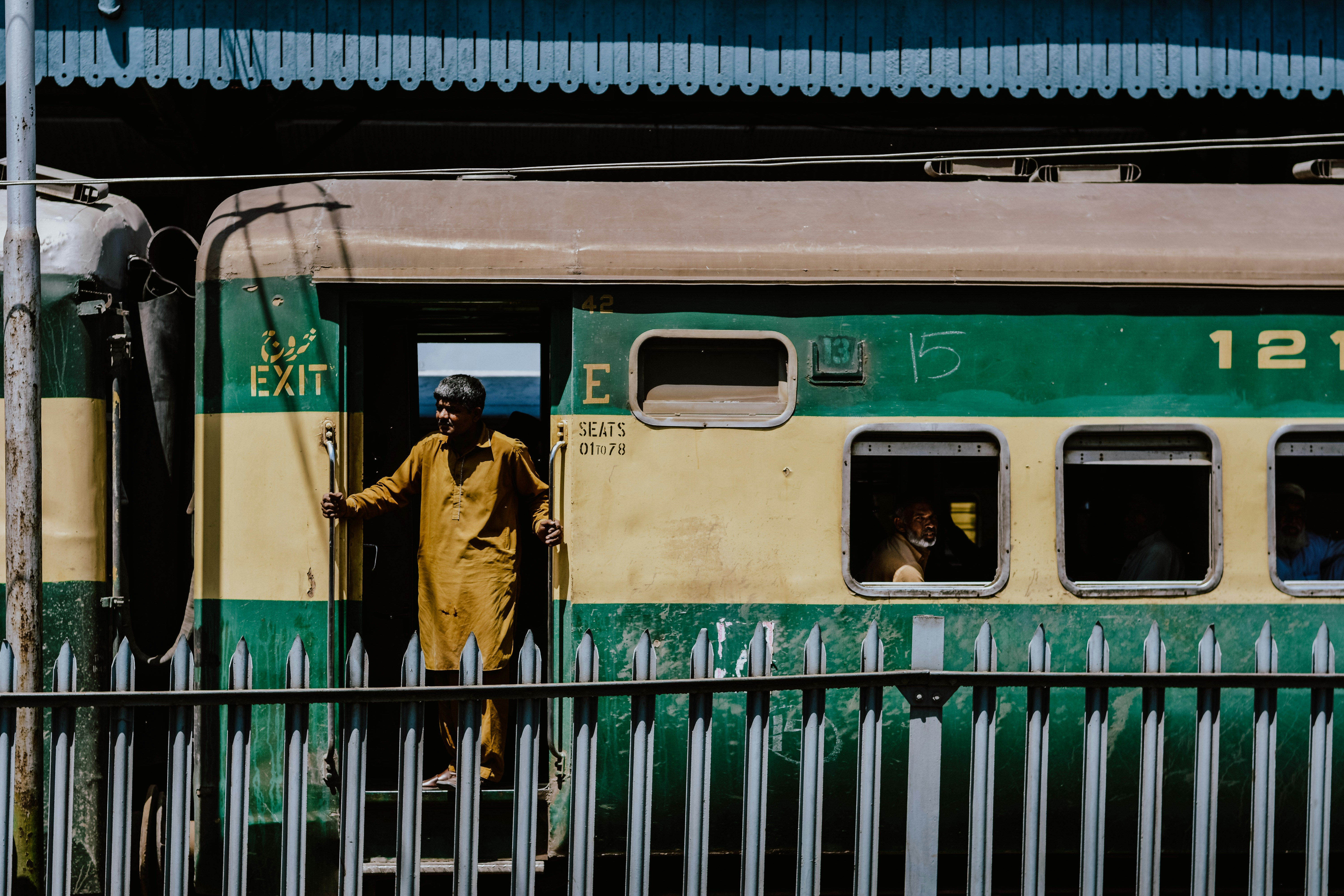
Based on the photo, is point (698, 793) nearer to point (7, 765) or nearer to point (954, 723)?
point (954, 723)

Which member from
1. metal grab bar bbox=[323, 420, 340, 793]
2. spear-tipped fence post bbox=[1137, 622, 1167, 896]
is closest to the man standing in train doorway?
metal grab bar bbox=[323, 420, 340, 793]

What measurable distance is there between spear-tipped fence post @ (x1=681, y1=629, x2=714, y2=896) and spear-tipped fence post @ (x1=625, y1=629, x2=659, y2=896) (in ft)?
0.35

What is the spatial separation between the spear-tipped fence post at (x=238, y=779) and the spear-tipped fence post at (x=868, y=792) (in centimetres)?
164

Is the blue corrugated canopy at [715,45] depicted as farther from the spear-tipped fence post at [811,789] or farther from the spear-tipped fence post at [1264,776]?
the spear-tipped fence post at [811,789]

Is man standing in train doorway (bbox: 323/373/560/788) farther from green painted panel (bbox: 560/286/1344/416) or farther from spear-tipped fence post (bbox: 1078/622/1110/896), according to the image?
spear-tipped fence post (bbox: 1078/622/1110/896)

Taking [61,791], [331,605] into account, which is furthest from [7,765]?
[331,605]

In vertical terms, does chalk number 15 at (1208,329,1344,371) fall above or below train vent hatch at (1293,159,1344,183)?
below

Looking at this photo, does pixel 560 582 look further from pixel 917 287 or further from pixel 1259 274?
pixel 1259 274

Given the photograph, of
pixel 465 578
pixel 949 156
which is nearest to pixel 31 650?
pixel 465 578

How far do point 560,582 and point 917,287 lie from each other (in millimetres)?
1759

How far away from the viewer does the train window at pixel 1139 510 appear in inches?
175

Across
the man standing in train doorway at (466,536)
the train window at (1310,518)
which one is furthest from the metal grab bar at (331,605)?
the train window at (1310,518)

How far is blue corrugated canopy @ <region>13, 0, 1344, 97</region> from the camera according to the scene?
6496mm

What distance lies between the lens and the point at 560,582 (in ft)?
14.6
